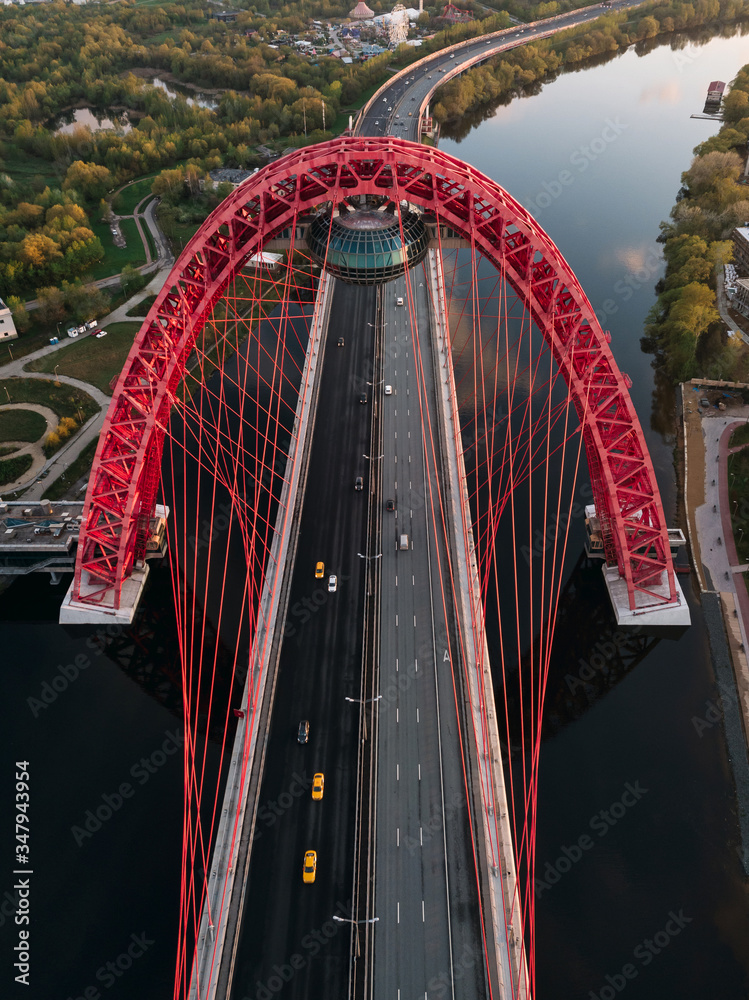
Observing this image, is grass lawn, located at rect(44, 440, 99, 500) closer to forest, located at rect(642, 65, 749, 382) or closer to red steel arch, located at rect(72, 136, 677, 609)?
red steel arch, located at rect(72, 136, 677, 609)

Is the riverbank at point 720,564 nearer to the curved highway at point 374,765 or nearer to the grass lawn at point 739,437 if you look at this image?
the grass lawn at point 739,437

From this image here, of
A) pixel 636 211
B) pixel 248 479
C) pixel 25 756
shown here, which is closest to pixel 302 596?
pixel 248 479

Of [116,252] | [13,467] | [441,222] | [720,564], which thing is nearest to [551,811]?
[720,564]

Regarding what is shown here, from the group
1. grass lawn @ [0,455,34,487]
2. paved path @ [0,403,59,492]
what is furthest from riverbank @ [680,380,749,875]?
grass lawn @ [0,455,34,487]

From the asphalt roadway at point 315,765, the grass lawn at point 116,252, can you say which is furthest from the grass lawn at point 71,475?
the grass lawn at point 116,252

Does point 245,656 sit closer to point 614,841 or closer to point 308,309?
point 614,841

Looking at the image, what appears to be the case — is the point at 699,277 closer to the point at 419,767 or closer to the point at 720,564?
the point at 720,564
